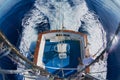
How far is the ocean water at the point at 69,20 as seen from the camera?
523 inches

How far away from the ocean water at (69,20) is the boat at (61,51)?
0.56 m

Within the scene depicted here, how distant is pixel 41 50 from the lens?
1253 cm

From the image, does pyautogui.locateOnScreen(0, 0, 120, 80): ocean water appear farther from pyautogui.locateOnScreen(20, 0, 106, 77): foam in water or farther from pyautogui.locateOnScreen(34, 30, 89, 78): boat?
pyautogui.locateOnScreen(34, 30, 89, 78): boat

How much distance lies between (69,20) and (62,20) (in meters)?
0.33

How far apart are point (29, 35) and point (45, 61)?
201cm

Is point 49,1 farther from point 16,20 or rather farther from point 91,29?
point 91,29

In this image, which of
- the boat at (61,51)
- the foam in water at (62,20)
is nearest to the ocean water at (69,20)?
the foam in water at (62,20)

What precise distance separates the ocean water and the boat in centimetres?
56

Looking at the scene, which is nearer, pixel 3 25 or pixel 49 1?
pixel 3 25

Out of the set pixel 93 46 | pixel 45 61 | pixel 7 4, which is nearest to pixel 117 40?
pixel 93 46

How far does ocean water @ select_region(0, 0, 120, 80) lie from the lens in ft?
43.5

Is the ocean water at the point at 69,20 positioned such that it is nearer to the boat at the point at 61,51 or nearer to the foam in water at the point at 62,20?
the foam in water at the point at 62,20

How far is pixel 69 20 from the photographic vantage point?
14.6m

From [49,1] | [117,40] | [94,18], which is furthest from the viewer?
[49,1]
